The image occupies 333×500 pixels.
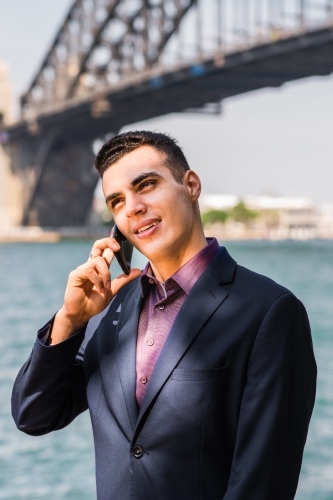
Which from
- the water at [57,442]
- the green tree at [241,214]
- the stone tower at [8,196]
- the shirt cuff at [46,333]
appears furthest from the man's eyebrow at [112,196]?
the green tree at [241,214]

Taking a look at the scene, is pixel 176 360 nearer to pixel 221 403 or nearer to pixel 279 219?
pixel 221 403

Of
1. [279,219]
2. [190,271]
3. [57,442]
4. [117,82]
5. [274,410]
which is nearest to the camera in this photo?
[274,410]

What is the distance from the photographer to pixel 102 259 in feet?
5.43

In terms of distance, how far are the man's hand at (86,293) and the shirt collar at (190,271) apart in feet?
0.22

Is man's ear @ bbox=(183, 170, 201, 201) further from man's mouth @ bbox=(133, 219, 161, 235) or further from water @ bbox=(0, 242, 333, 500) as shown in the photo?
water @ bbox=(0, 242, 333, 500)

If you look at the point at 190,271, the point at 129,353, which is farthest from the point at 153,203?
the point at 129,353

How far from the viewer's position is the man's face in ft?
5.16

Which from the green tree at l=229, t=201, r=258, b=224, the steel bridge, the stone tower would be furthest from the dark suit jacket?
the green tree at l=229, t=201, r=258, b=224

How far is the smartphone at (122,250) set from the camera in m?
1.71

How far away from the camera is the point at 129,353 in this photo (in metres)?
1.58

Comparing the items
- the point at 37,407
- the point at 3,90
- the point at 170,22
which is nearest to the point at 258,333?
the point at 37,407

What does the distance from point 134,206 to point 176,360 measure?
0.87 feet

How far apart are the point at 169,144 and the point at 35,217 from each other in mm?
46678

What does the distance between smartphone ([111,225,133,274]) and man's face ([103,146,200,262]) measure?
4.2 inches
